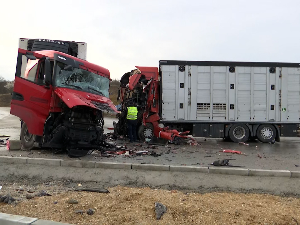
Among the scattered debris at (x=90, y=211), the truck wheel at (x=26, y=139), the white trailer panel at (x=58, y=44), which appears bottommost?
the scattered debris at (x=90, y=211)

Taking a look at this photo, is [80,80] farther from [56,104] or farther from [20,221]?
[20,221]

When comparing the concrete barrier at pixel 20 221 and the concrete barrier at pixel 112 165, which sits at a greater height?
the concrete barrier at pixel 112 165

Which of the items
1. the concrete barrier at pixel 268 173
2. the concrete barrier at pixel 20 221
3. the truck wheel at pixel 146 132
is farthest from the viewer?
the truck wheel at pixel 146 132

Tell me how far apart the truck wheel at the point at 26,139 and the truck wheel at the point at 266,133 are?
357 inches

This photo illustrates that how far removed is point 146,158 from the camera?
7000 mm

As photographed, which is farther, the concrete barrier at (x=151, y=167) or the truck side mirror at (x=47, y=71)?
the truck side mirror at (x=47, y=71)

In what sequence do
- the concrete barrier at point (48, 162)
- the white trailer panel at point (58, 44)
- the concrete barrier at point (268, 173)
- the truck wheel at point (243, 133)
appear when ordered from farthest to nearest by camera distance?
the truck wheel at point (243, 133) → the white trailer panel at point (58, 44) → the concrete barrier at point (48, 162) → the concrete barrier at point (268, 173)

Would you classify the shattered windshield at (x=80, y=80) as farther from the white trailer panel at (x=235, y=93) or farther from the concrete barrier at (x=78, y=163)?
the white trailer panel at (x=235, y=93)

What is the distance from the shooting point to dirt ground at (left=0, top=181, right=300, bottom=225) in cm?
355

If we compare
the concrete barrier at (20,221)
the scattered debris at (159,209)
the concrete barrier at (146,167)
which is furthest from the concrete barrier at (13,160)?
the scattered debris at (159,209)

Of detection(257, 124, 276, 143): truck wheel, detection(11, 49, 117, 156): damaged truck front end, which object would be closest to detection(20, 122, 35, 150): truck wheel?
detection(11, 49, 117, 156): damaged truck front end

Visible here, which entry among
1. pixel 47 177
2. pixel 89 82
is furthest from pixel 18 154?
pixel 89 82

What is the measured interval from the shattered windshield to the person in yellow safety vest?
2323 millimetres

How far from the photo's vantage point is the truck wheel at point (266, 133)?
11.7 metres
